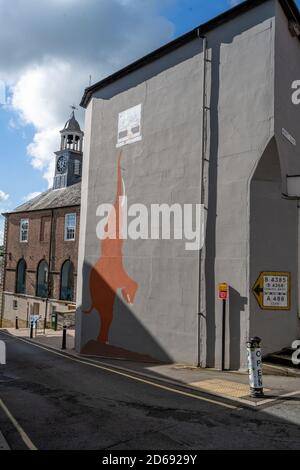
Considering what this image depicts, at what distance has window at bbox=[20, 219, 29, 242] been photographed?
1657 inches

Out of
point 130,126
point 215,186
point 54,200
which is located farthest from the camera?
point 54,200

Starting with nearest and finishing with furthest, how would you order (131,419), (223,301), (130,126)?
(131,419) → (223,301) → (130,126)

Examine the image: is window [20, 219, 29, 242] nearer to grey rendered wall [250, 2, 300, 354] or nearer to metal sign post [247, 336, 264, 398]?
grey rendered wall [250, 2, 300, 354]

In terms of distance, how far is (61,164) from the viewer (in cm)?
4322

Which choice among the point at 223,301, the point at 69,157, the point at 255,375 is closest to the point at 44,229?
the point at 69,157

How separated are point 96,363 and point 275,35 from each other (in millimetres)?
11509

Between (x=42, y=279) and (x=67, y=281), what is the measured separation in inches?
169

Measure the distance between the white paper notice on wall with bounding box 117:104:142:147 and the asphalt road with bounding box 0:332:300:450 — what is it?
365 inches

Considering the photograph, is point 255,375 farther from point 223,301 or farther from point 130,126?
point 130,126

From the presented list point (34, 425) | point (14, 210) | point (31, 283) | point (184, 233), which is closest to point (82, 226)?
point (184, 233)

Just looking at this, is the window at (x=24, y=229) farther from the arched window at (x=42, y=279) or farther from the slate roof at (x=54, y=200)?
the arched window at (x=42, y=279)

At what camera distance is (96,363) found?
46.8 ft

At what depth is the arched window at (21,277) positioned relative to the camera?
42.2 metres

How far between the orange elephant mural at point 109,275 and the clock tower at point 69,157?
87.1 feet
